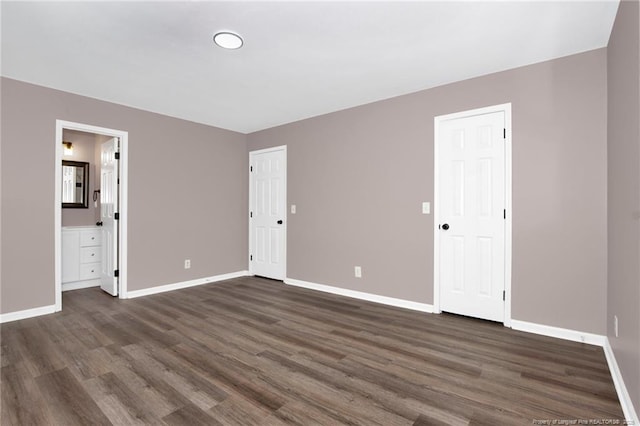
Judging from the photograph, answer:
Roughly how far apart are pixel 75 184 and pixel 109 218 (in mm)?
1305

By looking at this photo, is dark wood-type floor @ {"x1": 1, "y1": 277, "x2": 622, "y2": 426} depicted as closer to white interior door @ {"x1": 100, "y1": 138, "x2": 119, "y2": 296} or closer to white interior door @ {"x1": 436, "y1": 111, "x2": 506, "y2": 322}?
white interior door @ {"x1": 436, "y1": 111, "x2": 506, "y2": 322}

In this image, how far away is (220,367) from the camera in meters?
2.32

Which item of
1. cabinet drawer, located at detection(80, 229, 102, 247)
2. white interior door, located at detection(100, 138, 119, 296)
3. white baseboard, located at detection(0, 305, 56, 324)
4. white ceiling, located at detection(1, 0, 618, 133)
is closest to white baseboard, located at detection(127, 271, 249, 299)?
white interior door, located at detection(100, 138, 119, 296)

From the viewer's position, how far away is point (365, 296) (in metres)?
4.07

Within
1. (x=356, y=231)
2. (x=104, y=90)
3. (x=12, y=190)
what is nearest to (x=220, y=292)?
(x=356, y=231)

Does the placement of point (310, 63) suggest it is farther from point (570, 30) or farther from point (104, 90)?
point (104, 90)

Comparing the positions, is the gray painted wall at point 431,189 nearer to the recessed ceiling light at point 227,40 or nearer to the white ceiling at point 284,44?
the white ceiling at point 284,44

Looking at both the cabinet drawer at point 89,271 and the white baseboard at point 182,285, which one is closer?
the white baseboard at point 182,285

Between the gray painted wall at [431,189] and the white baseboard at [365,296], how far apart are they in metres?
0.07

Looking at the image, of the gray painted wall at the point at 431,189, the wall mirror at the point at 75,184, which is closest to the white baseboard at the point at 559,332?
the gray painted wall at the point at 431,189

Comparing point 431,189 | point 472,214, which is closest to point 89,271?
point 431,189

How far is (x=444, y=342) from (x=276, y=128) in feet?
12.8

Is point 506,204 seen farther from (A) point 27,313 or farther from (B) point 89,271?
(B) point 89,271

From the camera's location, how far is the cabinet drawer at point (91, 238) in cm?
468
